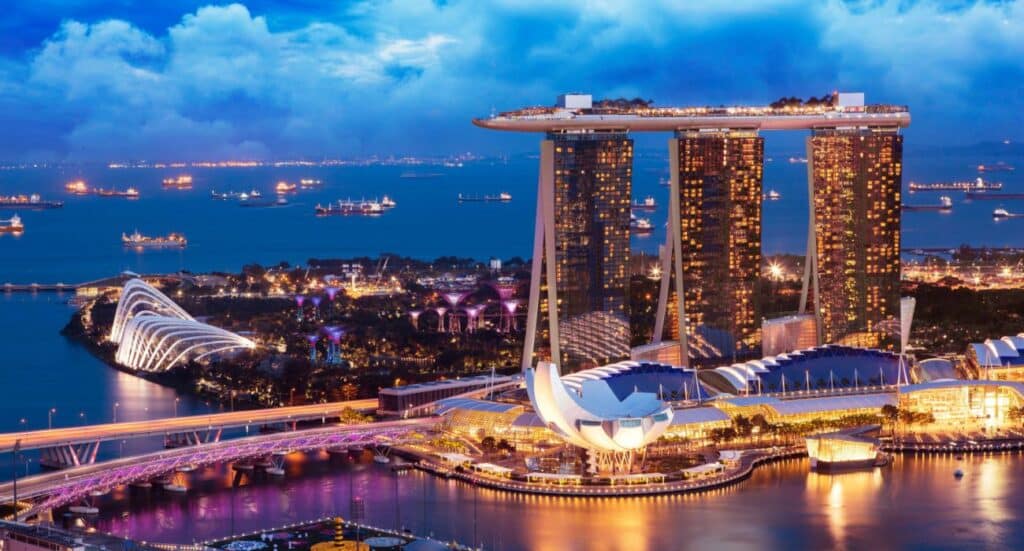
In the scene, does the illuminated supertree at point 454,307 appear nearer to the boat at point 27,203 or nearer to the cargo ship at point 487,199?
the cargo ship at point 487,199

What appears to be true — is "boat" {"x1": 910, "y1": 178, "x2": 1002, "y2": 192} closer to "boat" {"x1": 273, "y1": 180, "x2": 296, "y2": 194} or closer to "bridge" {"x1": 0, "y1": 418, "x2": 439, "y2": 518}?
"boat" {"x1": 273, "y1": 180, "x2": 296, "y2": 194}

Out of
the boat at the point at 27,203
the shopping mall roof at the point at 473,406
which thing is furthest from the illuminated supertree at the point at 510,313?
the boat at the point at 27,203

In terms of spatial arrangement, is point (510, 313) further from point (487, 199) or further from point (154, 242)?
point (487, 199)

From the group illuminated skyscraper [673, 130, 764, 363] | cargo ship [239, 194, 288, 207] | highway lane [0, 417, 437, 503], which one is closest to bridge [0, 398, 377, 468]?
highway lane [0, 417, 437, 503]

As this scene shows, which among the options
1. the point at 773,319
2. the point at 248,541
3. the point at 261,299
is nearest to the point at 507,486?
the point at 248,541

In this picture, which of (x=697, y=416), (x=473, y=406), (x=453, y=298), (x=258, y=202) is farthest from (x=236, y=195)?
(x=697, y=416)

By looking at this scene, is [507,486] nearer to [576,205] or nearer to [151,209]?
[576,205]
